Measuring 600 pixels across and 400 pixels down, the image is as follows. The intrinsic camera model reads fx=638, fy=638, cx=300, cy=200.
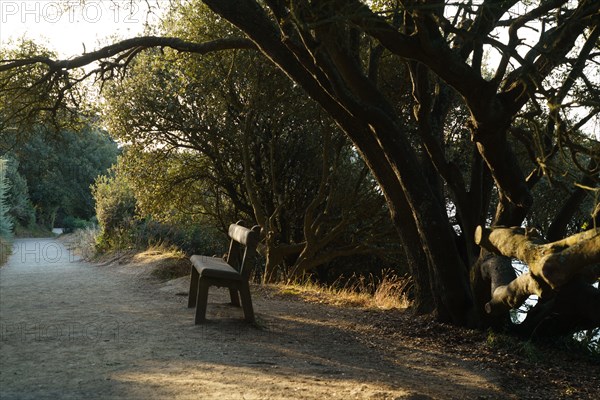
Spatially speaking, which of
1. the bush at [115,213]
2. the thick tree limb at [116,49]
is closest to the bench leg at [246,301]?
the thick tree limb at [116,49]

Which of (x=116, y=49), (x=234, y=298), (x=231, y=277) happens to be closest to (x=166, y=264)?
(x=234, y=298)

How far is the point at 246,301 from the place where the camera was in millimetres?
7770

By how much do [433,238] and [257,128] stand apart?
9599mm

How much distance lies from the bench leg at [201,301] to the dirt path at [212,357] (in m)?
0.13

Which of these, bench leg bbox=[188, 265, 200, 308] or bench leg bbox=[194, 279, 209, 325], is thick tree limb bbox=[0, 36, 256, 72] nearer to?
bench leg bbox=[188, 265, 200, 308]

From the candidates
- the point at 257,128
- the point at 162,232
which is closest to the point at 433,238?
the point at 257,128

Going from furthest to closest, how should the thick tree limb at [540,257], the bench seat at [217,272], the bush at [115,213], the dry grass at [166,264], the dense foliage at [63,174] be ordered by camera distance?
the dense foliage at [63,174], the bush at [115,213], the dry grass at [166,264], the bench seat at [217,272], the thick tree limb at [540,257]

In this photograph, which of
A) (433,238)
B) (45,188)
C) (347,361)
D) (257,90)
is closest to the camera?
(347,361)

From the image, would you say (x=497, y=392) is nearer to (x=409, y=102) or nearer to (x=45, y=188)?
(x=409, y=102)

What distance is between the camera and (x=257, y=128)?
1678 centimetres

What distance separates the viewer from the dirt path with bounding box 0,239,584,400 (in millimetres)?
4961

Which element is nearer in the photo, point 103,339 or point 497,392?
point 497,392

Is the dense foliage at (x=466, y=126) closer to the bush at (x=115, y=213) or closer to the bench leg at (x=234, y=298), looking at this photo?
the bench leg at (x=234, y=298)

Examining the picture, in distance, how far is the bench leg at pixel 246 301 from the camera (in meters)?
7.62
